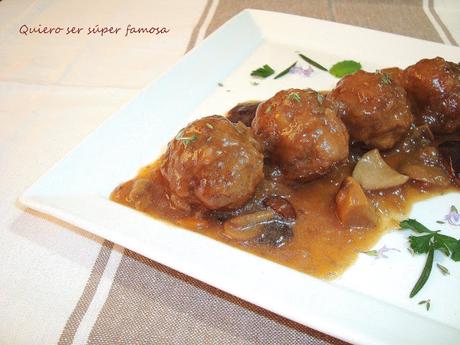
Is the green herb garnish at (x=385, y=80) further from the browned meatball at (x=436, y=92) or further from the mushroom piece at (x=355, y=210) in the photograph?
the mushroom piece at (x=355, y=210)

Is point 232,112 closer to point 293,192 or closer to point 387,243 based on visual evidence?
point 293,192

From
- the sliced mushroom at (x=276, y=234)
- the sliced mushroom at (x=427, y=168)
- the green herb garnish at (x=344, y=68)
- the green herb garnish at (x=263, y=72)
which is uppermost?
the green herb garnish at (x=344, y=68)

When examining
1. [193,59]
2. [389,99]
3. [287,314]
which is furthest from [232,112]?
[287,314]

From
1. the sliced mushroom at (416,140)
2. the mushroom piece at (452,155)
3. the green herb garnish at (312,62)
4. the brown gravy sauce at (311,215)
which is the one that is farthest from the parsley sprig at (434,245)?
the green herb garnish at (312,62)

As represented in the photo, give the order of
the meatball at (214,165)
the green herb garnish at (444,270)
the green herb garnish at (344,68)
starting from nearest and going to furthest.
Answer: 1. the green herb garnish at (444,270)
2. the meatball at (214,165)
3. the green herb garnish at (344,68)

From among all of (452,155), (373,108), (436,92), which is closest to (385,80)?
(373,108)

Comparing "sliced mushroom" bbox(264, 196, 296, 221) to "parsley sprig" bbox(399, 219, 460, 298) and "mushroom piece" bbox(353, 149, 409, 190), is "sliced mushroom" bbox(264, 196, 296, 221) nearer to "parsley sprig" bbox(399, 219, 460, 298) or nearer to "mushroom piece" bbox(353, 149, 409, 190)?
"mushroom piece" bbox(353, 149, 409, 190)

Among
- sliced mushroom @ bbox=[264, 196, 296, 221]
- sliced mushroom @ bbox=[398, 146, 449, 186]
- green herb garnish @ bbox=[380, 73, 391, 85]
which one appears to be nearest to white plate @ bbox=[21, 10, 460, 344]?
sliced mushroom @ bbox=[398, 146, 449, 186]

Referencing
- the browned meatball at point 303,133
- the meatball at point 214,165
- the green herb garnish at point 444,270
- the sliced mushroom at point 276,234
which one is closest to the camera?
the green herb garnish at point 444,270
